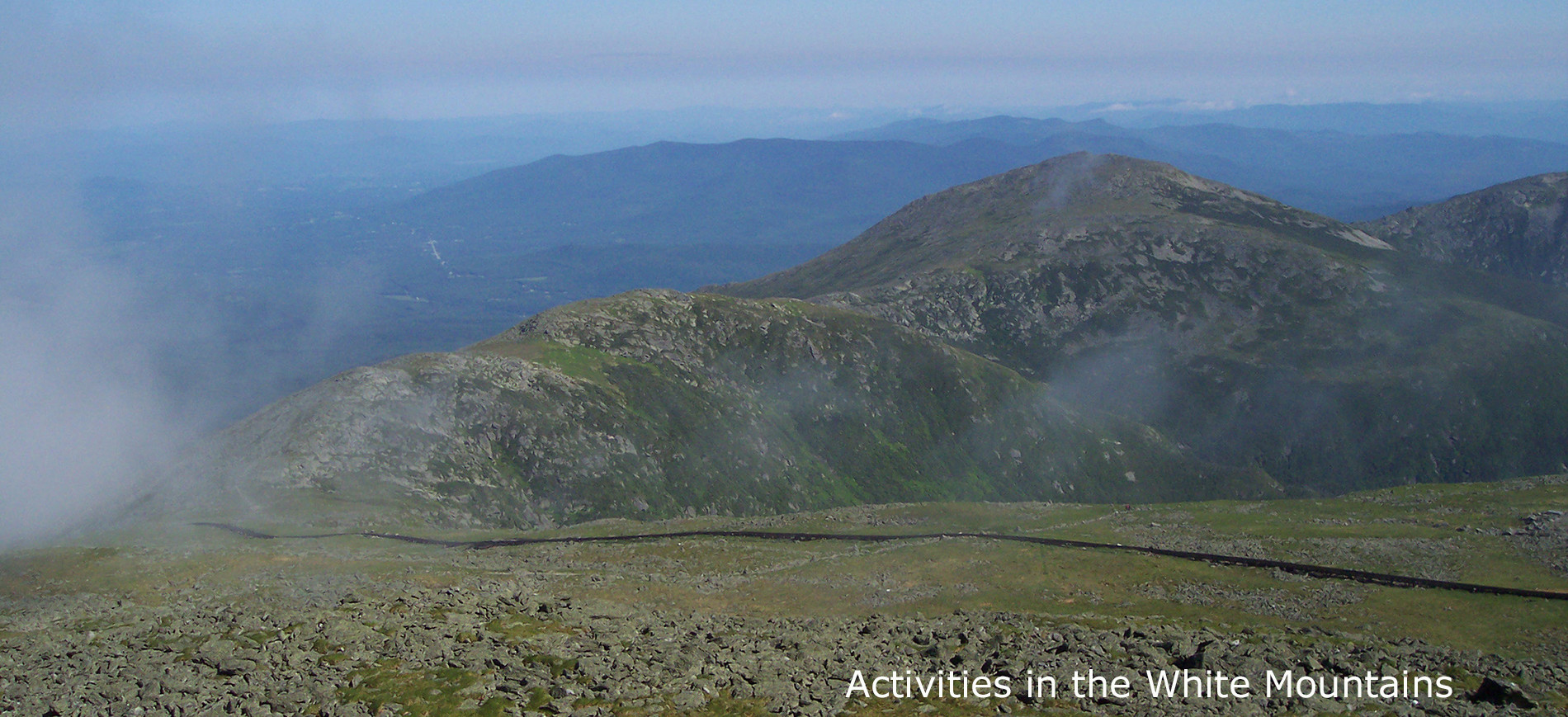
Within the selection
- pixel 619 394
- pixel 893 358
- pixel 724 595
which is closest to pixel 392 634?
pixel 724 595

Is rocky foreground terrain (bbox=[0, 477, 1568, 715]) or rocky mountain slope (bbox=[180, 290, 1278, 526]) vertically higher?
rocky foreground terrain (bbox=[0, 477, 1568, 715])

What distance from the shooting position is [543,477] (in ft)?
406

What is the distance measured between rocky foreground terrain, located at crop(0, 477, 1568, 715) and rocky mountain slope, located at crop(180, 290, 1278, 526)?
95.0ft

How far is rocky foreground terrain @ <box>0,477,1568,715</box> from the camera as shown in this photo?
38500 millimetres

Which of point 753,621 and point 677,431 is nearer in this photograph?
point 753,621

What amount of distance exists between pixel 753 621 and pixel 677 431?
9914 centimetres

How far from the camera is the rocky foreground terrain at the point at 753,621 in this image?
38.5m

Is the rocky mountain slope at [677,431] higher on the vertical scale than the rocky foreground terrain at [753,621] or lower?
lower

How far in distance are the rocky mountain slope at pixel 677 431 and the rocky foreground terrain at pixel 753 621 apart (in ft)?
95.0

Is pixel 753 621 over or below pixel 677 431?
over

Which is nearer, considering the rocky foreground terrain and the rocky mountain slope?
the rocky foreground terrain

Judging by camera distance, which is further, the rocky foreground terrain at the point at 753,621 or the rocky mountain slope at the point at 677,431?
the rocky mountain slope at the point at 677,431

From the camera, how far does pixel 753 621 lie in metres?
51.9

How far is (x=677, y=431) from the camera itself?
150 metres
